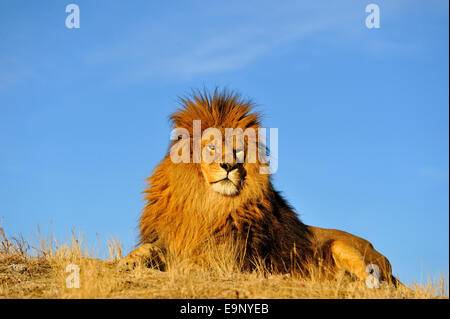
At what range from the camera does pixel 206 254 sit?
7.12 meters

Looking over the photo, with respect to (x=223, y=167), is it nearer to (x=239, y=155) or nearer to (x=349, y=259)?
(x=239, y=155)

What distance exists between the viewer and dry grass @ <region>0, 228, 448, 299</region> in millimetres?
5258

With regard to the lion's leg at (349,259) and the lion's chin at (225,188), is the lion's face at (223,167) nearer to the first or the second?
the lion's chin at (225,188)

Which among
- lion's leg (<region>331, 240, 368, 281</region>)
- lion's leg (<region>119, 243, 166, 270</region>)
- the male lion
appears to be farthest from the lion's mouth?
lion's leg (<region>331, 240, 368, 281</region>)

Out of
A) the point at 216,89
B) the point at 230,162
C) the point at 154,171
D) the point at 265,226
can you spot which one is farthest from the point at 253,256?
the point at 216,89

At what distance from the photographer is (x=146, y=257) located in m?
6.91

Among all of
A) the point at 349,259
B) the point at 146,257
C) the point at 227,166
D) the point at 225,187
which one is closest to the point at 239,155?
the point at 227,166

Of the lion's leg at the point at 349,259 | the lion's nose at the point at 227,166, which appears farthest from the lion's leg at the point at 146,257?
the lion's leg at the point at 349,259

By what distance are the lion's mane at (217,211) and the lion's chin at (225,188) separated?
10cm

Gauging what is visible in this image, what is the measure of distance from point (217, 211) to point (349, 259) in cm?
191

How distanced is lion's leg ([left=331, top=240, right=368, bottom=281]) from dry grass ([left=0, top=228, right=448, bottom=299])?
0.45m
